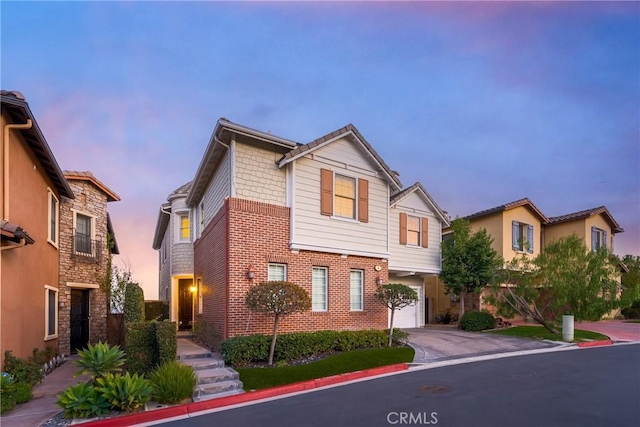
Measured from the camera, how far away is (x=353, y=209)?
609 inches

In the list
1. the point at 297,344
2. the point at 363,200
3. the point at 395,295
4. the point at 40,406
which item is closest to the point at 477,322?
the point at 395,295

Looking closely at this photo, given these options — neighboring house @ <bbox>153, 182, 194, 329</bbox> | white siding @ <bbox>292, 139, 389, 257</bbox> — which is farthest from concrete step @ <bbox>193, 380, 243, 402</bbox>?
neighboring house @ <bbox>153, 182, 194, 329</bbox>

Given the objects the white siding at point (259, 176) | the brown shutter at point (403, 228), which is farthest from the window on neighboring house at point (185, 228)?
the brown shutter at point (403, 228)

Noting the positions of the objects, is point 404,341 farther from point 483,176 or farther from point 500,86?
point 483,176

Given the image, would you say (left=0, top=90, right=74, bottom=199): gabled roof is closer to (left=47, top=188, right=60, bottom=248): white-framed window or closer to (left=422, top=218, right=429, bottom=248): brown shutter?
(left=47, top=188, right=60, bottom=248): white-framed window

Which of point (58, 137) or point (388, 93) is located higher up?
point (388, 93)

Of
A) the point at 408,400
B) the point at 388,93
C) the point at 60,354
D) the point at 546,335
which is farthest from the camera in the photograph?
the point at 388,93

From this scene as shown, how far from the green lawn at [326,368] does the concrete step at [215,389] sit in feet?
0.76

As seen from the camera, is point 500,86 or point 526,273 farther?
point 526,273

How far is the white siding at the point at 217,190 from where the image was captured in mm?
13444

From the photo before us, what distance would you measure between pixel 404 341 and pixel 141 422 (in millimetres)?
9896

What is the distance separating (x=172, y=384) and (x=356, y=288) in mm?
8216

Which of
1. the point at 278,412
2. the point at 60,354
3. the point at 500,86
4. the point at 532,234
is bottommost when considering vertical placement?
the point at 60,354

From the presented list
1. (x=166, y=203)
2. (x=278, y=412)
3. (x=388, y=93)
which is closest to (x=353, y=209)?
(x=388, y=93)
